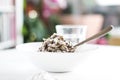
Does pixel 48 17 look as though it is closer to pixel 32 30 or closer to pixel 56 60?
pixel 32 30

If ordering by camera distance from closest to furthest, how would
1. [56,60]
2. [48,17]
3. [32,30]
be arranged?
[56,60] < [32,30] < [48,17]

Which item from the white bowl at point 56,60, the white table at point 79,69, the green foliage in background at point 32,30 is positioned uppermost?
the white bowl at point 56,60

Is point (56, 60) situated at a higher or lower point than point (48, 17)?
higher

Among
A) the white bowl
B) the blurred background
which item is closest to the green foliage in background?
the blurred background

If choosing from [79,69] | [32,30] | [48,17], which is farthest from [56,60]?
[48,17]

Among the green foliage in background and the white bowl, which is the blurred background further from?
the white bowl

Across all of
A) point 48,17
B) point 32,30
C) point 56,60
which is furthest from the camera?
point 48,17

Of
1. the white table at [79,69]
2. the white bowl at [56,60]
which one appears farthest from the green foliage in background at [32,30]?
the white bowl at [56,60]

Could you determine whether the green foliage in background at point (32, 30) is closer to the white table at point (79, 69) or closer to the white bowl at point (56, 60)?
the white table at point (79, 69)
